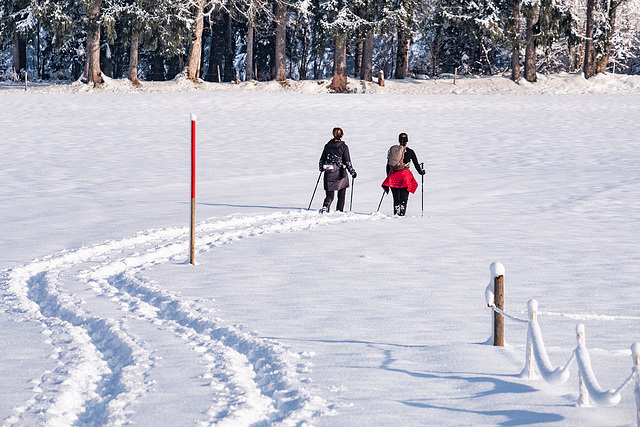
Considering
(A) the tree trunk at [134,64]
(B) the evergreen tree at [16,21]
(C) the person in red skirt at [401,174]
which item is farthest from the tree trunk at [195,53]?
(C) the person in red skirt at [401,174]

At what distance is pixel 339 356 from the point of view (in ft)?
20.1

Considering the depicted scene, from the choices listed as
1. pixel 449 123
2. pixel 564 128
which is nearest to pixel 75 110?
pixel 449 123

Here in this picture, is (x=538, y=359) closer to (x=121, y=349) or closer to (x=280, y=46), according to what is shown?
(x=121, y=349)

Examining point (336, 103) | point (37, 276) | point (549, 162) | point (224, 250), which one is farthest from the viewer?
point (336, 103)

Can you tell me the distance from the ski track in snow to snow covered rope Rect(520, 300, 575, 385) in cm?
143

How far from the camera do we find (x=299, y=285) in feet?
28.3

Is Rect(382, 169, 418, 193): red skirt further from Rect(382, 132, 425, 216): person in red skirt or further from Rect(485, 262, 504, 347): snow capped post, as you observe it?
Rect(485, 262, 504, 347): snow capped post

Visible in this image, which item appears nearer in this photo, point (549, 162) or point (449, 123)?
point (549, 162)

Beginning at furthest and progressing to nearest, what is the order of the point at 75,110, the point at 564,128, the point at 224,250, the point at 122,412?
the point at 75,110, the point at 564,128, the point at 224,250, the point at 122,412

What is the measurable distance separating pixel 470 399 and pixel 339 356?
1.24 m

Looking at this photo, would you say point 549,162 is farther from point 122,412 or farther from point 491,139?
point 122,412

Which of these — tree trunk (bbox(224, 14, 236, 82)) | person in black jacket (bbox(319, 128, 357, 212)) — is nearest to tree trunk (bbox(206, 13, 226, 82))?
tree trunk (bbox(224, 14, 236, 82))

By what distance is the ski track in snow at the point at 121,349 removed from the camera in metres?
5.07

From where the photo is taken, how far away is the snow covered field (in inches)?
207
